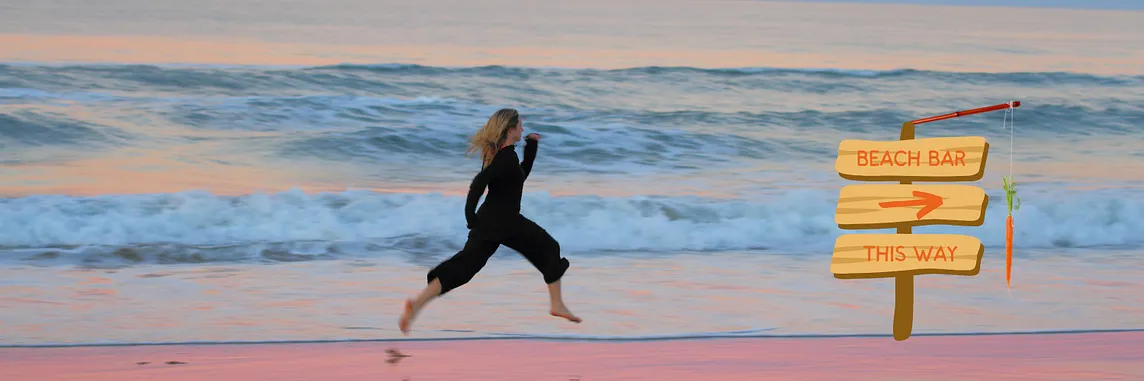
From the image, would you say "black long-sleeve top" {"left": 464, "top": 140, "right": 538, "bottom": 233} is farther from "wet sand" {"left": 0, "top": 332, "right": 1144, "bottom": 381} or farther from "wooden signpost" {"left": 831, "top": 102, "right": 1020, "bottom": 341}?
"wooden signpost" {"left": 831, "top": 102, "right": 1020, "bottom": 341}

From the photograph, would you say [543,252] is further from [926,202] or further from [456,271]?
[926,202]

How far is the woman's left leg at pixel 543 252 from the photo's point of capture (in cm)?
695

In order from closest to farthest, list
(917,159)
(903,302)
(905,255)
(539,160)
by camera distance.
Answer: (917,159) < (905,255) < (903,302) < (539,160)

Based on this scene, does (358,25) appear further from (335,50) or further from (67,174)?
(67,174)

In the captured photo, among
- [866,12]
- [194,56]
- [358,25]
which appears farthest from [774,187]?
[866,12]

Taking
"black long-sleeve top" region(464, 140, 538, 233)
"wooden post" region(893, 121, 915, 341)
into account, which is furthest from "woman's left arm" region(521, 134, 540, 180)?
"wooden post" region(893, 121, 915, 341)

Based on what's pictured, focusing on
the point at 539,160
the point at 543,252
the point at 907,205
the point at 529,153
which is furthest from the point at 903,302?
the point at 539,160

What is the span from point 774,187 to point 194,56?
16.8 metres

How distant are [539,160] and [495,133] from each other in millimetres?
12986

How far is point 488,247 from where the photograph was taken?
6973 millimetres

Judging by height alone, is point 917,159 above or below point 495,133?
below

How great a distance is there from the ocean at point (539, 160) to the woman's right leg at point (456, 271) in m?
0.32

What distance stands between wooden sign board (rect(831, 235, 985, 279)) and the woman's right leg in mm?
1757

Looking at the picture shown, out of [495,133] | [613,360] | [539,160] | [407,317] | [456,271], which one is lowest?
[613,360]
